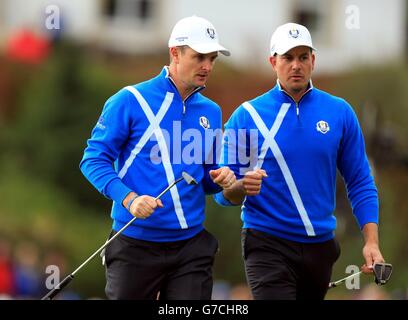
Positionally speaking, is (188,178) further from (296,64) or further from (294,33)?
(294,33)

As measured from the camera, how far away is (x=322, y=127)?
7711mm

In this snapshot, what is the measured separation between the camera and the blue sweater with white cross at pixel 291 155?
763 cm

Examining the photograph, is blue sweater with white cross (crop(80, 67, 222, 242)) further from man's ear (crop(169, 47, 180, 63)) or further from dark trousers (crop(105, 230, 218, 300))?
man's ear (crop(169, 47, 180, 63))

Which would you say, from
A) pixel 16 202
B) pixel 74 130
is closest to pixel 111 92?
pixel 74 130

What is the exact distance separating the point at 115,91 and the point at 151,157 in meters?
13.1

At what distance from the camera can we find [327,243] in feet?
25.6

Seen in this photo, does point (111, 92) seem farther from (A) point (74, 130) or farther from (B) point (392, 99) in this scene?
(B) point (392, 99)

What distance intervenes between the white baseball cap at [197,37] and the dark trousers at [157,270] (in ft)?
3.64

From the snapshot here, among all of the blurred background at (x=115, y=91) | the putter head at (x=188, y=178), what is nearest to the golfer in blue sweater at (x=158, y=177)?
the putter head at (x=188, y=178)

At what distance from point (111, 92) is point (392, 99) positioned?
14.3 feet

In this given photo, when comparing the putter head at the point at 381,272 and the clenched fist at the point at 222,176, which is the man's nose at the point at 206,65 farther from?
the putter head at the point at 381,272

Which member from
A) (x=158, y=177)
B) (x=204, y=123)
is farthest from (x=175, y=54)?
(x=158, y=177)

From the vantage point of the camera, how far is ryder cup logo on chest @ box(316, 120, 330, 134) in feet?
25.3
